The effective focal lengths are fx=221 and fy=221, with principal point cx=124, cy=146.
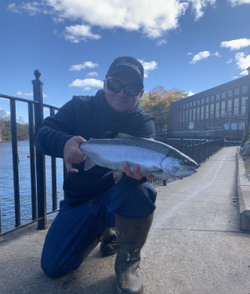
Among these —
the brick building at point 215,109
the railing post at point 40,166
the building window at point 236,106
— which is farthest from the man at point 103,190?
the building window at point 236,106

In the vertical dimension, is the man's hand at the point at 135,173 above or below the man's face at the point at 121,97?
below

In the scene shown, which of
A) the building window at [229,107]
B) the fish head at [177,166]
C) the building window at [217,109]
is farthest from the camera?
the building window at [217,109]

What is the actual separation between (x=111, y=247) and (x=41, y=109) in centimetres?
204

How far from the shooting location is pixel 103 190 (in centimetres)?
239

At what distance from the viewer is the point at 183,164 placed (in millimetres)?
1823

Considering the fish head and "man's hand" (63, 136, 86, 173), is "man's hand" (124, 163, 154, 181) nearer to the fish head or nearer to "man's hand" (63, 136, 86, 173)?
the fish head

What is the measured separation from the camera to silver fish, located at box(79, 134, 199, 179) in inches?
71.8

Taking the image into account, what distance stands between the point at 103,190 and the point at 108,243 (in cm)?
61

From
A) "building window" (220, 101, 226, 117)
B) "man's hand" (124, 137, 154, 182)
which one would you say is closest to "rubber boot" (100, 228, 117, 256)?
"man's hand" (124, 137, 154, 182)

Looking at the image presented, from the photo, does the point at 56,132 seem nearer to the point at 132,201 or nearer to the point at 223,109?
the point at 132,201

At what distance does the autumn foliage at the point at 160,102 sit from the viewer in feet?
235

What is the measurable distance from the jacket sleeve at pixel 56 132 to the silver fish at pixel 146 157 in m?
0.36

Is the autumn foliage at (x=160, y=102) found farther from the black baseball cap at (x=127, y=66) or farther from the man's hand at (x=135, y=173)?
the man's hand at (x=135, y=173)

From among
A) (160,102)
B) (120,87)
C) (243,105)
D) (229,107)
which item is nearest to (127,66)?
(120,87)
